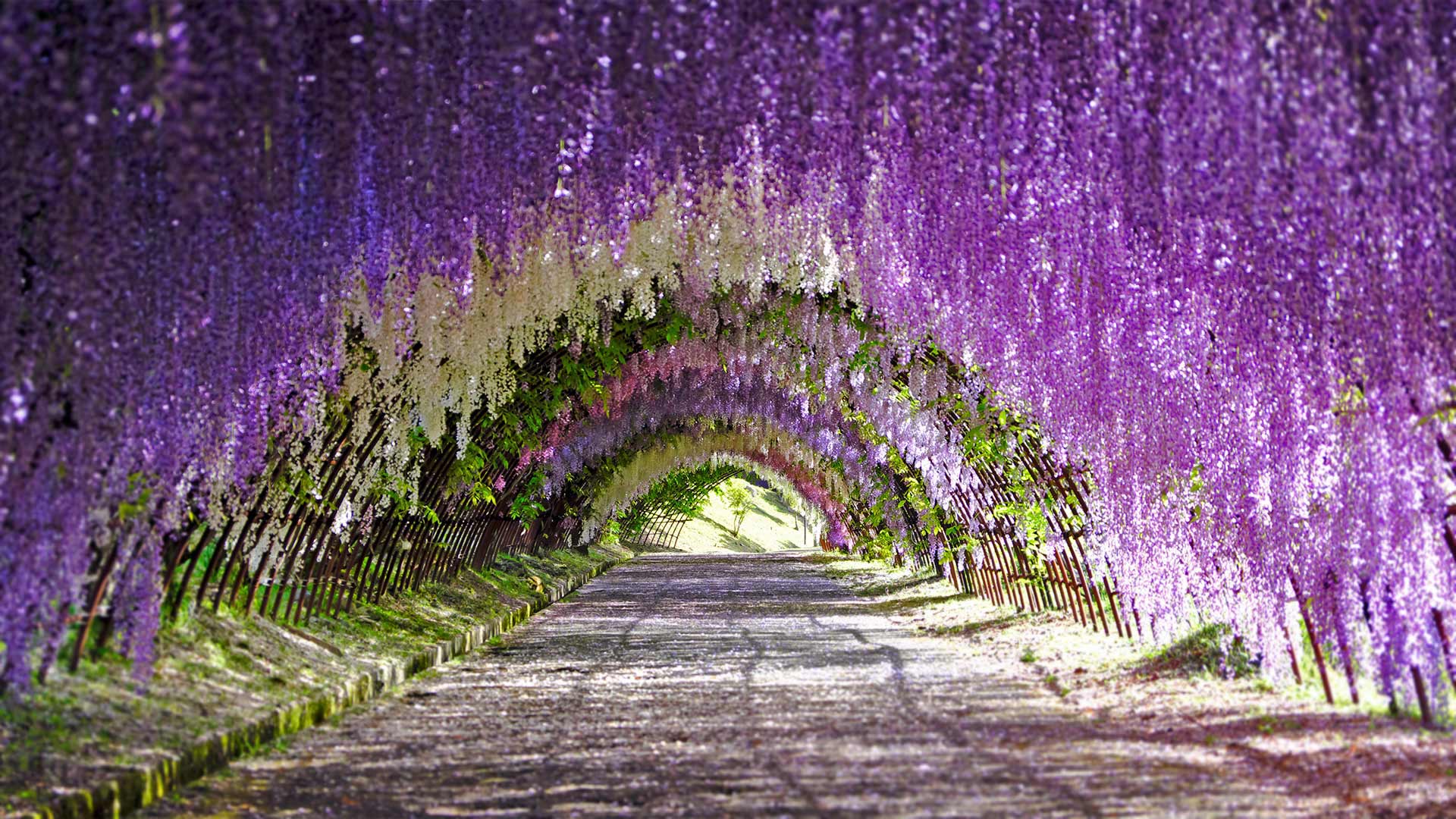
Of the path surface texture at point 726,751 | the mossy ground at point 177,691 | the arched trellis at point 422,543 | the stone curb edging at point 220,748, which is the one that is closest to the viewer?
the stone curb edging at point 220,748

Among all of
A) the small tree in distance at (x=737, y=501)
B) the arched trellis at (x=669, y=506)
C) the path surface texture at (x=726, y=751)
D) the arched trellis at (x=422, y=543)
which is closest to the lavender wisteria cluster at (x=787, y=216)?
the arched trellis at (x=422, y=543)

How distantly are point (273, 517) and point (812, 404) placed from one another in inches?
434

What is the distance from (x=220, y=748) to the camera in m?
6.03

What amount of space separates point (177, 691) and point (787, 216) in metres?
3.69

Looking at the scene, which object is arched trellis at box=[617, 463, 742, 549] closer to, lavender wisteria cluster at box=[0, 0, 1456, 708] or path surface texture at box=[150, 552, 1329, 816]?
path surface texture at box=[150, 552, 1329, 816]

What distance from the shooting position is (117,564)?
6.51 metres

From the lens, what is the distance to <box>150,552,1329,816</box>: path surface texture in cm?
493

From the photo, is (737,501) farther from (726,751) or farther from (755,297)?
(726,751)

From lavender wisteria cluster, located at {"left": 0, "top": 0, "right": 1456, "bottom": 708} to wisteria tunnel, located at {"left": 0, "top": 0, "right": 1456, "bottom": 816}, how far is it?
0.02 meters

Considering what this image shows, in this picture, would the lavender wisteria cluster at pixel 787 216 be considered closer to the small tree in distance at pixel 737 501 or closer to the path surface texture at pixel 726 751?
the path surface texture at pixel 726 751

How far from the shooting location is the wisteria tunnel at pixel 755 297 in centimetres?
488

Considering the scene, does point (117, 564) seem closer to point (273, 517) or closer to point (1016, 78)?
point (273, 517)

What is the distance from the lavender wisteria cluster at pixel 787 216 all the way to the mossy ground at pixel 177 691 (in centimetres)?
29

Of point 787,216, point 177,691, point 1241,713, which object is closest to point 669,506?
point 787,216
